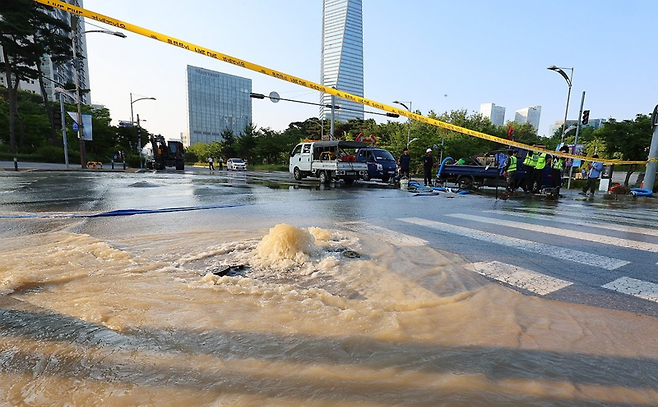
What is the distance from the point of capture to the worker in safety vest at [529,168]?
12492mm

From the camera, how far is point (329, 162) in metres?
15.1

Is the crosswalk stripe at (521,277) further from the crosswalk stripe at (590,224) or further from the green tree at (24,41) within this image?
the green tree at (24,41)

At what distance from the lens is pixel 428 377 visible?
6.15ft

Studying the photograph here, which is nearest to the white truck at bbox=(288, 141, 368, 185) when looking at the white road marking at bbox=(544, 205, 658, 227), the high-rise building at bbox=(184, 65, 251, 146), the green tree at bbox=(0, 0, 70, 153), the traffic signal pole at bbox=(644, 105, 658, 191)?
the white road marking at bbox=(544, 205, 658, 227)

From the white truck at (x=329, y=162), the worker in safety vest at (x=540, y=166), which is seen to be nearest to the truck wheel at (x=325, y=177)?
the white truck at (x=329, y=162)

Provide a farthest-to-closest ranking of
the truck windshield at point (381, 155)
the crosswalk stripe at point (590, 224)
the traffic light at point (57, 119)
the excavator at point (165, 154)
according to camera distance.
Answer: the excavator at point (165, 154)
the traffic light at point (57, 119)
the truck windshield at point (381, 155)
the crosswalk stripe at point (590, 224)

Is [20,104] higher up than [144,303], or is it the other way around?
[20,104]

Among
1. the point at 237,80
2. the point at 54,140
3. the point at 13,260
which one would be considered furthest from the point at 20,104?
the point at 237,80

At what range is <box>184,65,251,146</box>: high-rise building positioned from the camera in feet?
317

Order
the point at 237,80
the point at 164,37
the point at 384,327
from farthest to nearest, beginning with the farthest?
the point at 237,80
the point at 164,37
the point at 384,327

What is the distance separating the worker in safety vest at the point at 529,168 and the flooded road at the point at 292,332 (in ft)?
34.6

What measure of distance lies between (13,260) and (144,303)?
2.05 meters

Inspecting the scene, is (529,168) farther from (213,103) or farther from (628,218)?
(213,103)

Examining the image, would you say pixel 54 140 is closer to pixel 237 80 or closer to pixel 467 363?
pixel 467 363
